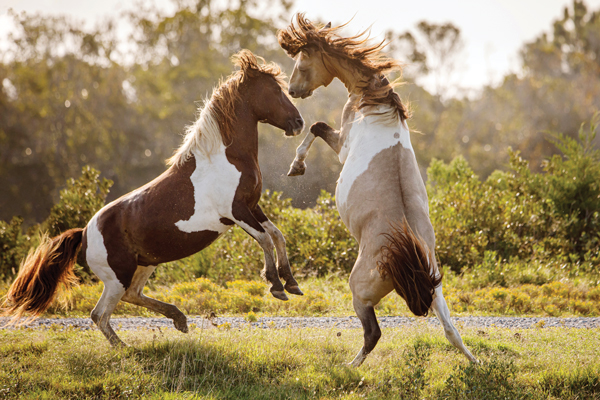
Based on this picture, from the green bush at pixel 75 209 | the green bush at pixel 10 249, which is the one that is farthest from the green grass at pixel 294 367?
the green bush at pixel 10 249

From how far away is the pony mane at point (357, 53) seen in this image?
14.0 feet

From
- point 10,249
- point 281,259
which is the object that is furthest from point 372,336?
point 10,249

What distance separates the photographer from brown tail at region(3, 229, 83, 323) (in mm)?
4703

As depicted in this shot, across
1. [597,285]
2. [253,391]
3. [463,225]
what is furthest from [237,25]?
[253,391]

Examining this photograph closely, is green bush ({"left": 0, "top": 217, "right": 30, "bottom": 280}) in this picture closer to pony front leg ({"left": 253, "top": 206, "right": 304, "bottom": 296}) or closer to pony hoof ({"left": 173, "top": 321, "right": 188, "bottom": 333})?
pony hoof ({"left": 173, "top": 321, "right": 188, "bottom": 333})

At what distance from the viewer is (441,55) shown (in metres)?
30.7

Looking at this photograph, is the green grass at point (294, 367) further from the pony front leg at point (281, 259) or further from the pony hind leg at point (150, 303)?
the pony front leg at point (281, 259)

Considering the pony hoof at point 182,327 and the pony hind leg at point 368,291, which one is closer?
the pony hind leg at point 368,291

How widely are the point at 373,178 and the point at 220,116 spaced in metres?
1.42

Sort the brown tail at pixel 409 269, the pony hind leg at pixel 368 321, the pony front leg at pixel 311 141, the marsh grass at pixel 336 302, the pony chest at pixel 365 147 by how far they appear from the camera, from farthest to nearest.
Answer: the marsh grass at pixel 336 302 → the pony front leg at pixel 311 141 → the pony chest at pixel 365 147 → the pony hind leg at pixel 368 321 → the brown tail at pixel 409 269

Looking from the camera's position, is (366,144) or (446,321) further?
(366,144)

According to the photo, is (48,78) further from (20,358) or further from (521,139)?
(521,139)

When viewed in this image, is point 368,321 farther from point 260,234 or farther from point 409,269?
point 260,234

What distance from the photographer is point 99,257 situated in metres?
4.43
